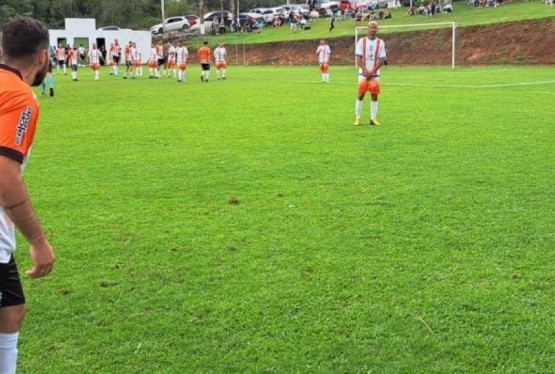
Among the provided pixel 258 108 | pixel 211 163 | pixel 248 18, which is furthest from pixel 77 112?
pixel 248 18

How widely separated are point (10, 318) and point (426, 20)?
6074 cm

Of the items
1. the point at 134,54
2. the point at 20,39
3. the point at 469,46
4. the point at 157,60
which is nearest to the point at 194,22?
the point at 134,54

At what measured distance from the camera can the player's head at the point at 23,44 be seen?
315cm

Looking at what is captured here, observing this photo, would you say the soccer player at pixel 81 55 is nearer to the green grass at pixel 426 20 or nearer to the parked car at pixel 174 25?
the green grass at pixel 426 20

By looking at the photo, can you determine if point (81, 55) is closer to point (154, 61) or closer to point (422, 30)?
point (154, 61)

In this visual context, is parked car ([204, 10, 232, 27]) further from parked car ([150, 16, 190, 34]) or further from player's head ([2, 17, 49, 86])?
player's head ([2, 17, 49, 86])

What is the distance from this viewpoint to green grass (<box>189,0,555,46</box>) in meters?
52.2

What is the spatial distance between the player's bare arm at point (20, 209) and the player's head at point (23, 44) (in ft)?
1.88

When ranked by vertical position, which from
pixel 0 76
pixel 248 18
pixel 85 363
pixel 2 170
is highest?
pixel 248 18

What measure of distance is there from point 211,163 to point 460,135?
506 cm

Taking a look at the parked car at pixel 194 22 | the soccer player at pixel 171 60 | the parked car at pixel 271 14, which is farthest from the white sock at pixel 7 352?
the parked car at pixel 271 14

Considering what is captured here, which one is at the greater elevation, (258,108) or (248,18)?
(248,18)

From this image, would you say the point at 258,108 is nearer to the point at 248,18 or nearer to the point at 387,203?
the point at 387,203

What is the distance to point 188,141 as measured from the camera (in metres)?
13.0
